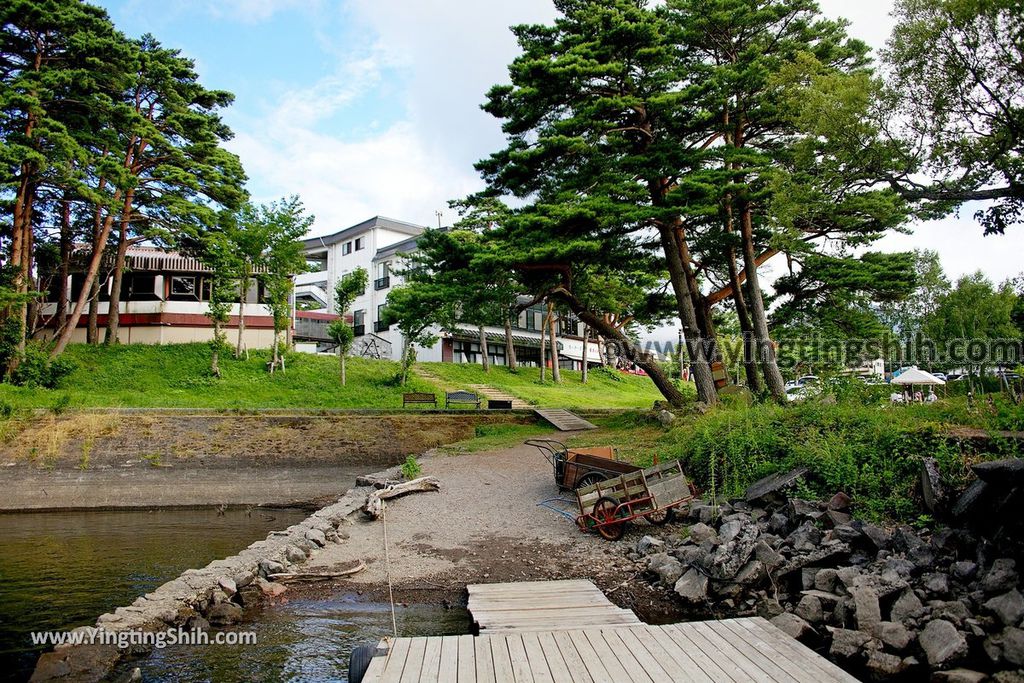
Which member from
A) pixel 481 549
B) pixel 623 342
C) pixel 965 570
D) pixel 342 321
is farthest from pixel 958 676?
pixel 342 321

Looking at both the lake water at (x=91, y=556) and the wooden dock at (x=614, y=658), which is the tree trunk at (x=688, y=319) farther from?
the wooden dock at (x=614, y=658)

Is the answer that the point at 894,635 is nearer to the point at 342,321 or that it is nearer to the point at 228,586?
the point at 228,586

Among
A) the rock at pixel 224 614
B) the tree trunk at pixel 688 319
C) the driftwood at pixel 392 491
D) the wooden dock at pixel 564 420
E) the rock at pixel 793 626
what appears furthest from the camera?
the wooden dock at pixel 564 420

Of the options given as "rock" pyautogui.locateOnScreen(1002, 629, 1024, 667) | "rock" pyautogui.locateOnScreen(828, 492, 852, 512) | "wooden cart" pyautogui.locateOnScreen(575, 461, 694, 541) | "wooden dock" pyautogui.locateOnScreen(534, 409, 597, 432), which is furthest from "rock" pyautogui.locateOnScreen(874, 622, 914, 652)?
"wooden dock" pyautogui.locateOnScreen(534, 409, 597, 432)

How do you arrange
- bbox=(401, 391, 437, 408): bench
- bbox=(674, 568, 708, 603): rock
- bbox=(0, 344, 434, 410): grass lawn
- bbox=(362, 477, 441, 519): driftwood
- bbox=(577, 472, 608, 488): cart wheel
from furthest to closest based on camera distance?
bbox=(401, 391, 437, 408): bench
bbox=(0, 344, 434, 410): grass lawn
bbox=(362, 477, 441, 519): driftwood
bbox=(577, 472, 608, 488): cart wheel
bbox=(674, 568, 708, 603): rock

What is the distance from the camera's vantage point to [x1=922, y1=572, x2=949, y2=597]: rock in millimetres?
7125

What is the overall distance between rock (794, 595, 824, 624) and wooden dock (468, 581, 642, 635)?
6.25 feet

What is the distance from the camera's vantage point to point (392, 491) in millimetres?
14172

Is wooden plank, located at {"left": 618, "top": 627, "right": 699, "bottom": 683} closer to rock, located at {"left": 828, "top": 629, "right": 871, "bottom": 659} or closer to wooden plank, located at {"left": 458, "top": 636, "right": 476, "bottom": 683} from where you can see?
wooden plank, located at {"left": 458, "top": 636, "right": 476, "bottom": 683}

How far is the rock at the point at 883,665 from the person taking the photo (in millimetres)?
6234

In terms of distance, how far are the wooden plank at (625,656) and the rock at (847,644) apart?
238 cm

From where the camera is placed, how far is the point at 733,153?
64.6ft

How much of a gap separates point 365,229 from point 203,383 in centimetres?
2240

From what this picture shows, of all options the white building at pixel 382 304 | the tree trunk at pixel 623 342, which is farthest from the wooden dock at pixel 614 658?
the white building at pixel 382 304
